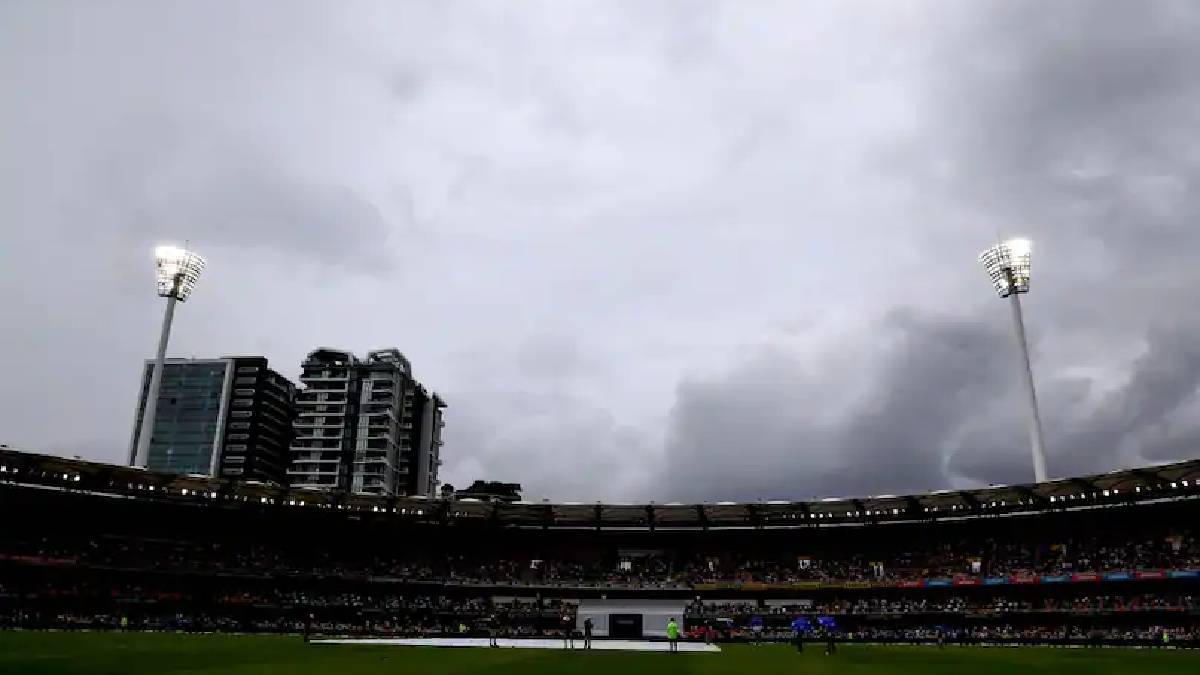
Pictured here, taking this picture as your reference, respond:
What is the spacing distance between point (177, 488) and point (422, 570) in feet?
70.7

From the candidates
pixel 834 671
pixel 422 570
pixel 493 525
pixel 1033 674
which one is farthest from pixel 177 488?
pixel 1033 674

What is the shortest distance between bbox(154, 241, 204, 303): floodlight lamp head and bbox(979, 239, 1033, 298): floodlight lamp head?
65.4m

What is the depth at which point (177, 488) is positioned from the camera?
66.4 meters

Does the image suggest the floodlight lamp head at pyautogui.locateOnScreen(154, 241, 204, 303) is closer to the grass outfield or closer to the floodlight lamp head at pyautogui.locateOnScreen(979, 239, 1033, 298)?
the grass outfield

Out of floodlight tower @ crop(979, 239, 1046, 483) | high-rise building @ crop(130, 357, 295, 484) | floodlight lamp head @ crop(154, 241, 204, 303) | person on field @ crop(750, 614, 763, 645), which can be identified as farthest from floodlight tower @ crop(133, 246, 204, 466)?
high-rise building @ crop(130, 357, 295, 484)

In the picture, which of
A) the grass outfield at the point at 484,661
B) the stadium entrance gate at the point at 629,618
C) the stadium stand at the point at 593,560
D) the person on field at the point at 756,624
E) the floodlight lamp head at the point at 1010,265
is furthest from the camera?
the stadium entrance gate at the point at 629,618

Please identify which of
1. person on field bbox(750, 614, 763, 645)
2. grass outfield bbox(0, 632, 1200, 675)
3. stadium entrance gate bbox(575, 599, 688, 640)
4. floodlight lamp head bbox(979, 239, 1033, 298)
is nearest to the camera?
grass outfield bbox(0, 632, 1200, 675)

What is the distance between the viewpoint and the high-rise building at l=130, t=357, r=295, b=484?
162 meters

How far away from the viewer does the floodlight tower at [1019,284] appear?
61156 mm

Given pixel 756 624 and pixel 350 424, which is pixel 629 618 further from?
pixel 350 424

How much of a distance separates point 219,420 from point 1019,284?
14914 centimetres

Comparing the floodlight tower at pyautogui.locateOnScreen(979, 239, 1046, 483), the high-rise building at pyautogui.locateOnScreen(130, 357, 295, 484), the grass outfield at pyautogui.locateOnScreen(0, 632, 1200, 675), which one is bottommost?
the grass outfield at pyautogui.locateOnScreen(0, 632, 1200, 675)

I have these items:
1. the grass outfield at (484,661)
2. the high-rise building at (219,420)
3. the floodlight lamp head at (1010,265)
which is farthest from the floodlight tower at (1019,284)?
the high-rise building at (219,420)

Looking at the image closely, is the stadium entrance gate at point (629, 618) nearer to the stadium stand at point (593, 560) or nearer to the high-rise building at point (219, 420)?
the stadium stand at point (593, 560)
